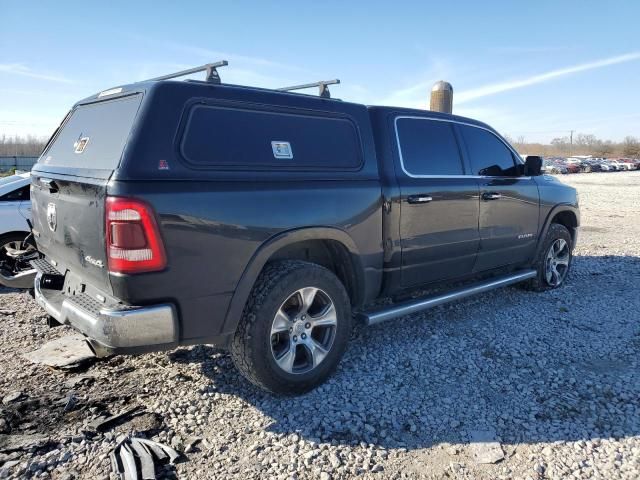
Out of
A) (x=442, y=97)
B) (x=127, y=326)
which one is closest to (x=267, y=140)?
(x=127, y=326)

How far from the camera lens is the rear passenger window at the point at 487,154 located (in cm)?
457

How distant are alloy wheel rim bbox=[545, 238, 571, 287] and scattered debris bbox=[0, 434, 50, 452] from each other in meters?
5.29

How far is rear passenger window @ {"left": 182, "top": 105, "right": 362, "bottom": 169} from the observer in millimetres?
2793

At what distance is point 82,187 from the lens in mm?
2730

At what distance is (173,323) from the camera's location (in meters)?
2.62

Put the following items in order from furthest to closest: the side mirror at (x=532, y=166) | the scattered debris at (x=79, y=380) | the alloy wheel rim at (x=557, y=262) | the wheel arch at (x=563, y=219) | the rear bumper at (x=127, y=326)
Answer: the alloy wheel rim at (x=557, y=262), the wheel arch at (x=563, y=219), the side mirror at (x=532, y=166), the scattered debris at (x=79, y=380), the rear bumper at (x=127, y=326)

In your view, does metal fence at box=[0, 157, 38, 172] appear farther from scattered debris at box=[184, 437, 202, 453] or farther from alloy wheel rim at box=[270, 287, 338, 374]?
scattered debris at box=[184, 437, 202, 453]

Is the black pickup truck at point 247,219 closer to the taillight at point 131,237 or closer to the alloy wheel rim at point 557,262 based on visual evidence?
the taillight at point 131,237

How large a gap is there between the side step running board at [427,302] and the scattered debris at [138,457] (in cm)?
164

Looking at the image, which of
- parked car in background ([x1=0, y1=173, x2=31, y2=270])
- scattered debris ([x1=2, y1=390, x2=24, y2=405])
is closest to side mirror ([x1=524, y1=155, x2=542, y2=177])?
scattered debris ([x1=2, y1=390, x2=24, y2=405])

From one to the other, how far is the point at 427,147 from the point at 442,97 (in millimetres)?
6507

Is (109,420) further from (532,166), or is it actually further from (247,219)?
(532,166)

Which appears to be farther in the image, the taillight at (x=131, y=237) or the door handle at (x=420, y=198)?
the door handle at (x=420, y=198)

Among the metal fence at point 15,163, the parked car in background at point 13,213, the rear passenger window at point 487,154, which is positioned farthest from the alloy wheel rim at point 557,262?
the metal fence at point 15,163
